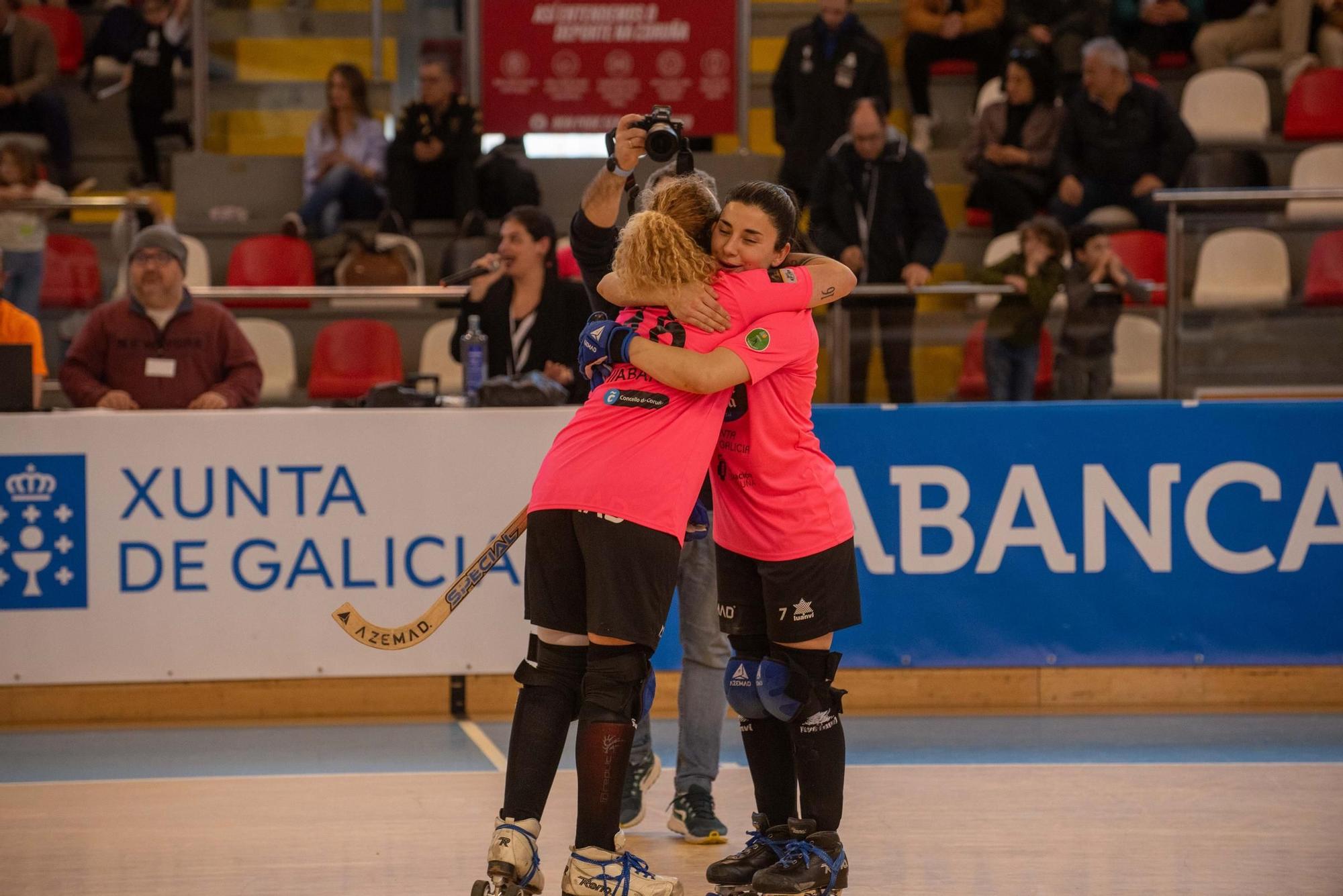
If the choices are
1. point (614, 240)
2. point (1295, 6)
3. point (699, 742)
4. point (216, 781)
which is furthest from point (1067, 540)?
point (1295, 6)

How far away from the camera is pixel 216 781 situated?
502 centimetres

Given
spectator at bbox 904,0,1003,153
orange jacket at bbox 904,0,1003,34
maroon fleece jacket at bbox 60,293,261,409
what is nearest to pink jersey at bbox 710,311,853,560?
maroon fleece jacket at bbox 60,293,261,409

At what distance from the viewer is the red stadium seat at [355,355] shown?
805cm

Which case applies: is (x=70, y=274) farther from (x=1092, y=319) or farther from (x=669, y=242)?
(x=669, y=242)

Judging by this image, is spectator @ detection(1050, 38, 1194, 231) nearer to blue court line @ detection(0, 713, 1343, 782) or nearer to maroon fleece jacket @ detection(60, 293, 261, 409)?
blue court line @ detection(0, 713, 1343, 782)

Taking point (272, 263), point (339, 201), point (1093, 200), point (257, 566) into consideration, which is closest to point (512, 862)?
point (257, 566)

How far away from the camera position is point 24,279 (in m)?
8.41

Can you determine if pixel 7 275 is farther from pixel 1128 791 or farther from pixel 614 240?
pixel 1128 791

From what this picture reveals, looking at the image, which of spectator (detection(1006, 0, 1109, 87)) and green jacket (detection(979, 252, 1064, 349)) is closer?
green jacket (detection(979, 252, 1064, 349))

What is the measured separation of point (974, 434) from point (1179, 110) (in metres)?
6.17

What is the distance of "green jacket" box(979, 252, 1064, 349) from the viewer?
6.82 meters

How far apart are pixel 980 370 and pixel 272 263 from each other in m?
5.12

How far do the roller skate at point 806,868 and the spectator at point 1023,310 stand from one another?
3.33 meters

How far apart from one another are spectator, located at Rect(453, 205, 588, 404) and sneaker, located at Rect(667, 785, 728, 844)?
2297mm
